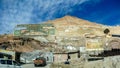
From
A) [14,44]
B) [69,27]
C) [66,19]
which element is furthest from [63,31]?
[14,44]

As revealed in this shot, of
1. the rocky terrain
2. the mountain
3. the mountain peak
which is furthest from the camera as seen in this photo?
the mountain peak

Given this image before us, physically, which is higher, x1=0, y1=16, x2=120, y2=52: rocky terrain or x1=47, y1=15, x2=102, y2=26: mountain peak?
x1=47, y1=15, x2=102, y2=26: mountain peak

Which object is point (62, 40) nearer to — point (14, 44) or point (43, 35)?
point (43, 35)

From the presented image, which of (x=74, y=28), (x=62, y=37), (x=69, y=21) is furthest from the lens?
(x=69, y=21)

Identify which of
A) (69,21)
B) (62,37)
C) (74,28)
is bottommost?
(62,37)

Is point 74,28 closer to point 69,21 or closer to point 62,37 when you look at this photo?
point 69,21

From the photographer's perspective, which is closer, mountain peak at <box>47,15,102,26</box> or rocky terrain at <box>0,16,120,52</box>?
rocky terrain at <box>0,16,120,52</box>

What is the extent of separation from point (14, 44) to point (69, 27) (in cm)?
2905

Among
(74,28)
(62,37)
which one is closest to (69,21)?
(74,28)

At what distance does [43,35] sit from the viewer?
68688 mm

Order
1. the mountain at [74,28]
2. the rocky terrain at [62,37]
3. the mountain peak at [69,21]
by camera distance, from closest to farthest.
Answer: the rocky terrain at [62,37]
the mountain at [74,28]
the mountain peak at [69,21]

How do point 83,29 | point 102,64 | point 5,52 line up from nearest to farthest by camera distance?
point 102,64, point 5,52, point 83,29

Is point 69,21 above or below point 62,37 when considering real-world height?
above

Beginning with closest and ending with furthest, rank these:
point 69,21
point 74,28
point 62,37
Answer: point 62,37, point 74,28, point 69,21
